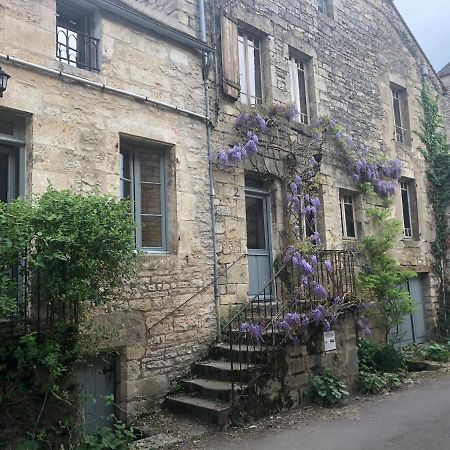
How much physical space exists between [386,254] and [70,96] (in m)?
6.96

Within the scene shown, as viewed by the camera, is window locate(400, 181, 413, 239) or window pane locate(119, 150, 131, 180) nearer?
window pane locate(119, 150, 131, 180)

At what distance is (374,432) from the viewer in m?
5.50

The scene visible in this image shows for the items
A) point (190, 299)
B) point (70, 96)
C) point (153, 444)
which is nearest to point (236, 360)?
point (190, 299)

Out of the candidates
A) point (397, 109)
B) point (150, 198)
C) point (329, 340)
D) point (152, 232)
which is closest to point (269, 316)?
point (329, 340)

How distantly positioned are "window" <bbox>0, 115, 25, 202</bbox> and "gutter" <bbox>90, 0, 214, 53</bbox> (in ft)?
6.51

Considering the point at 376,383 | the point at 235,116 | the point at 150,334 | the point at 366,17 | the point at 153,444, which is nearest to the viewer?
the point at 153,444

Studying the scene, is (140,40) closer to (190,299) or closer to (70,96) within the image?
(70,96)

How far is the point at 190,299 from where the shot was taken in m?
6.91

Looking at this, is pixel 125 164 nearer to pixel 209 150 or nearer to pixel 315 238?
pixel 209 150

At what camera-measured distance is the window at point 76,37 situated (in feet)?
20.6

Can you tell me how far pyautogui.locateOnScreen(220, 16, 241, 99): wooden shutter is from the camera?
797 cm

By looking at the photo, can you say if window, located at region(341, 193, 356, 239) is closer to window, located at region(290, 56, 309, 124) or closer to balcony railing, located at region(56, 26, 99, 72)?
window, located at region(290, 56, 309, 124)

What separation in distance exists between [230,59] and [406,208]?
6759mm

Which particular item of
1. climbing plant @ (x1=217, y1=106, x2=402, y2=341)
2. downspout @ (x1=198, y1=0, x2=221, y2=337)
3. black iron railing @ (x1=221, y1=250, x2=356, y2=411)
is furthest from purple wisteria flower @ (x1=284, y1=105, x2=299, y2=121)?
black iron railing @ (x1=221, y1=250, x2=356, y2=411)
